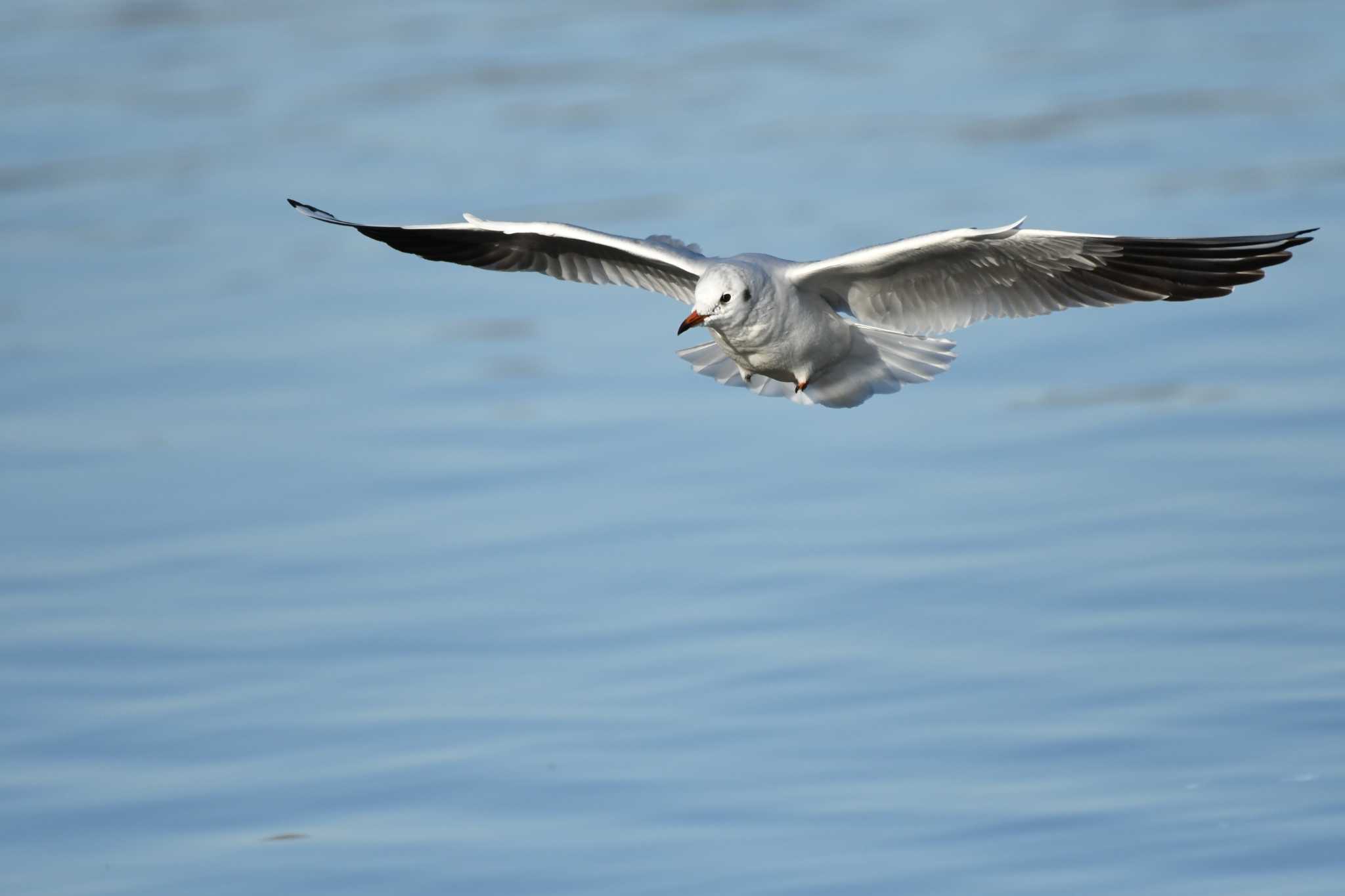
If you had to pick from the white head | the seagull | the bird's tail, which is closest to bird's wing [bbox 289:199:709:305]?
the seagull

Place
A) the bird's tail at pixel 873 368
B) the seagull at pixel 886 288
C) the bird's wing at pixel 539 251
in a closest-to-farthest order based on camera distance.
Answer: the seagull at pixel 886 288 → the bird's tail at pixel 873 368 → the bird's wing at pixel 539 251

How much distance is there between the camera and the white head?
9.25m

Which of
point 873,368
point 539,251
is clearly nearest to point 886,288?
point 873,368

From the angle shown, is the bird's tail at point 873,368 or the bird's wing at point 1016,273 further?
the bird's tail at point 873,368

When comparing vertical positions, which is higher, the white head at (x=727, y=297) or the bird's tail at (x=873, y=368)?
the white head at (x=727, y=297)

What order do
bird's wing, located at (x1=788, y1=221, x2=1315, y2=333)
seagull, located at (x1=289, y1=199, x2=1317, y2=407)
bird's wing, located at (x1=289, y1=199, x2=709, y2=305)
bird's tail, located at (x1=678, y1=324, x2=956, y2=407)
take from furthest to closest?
bird's wing, located at (x1=289, y1=199, x2=709, y2=305)
bird's tail, located at (x1=678, y1=324, x2=956, y2=407)
seagull, located at (x1=289, y1=199, x2=1317, y2=407)
bird's wing, located at (x1=788, y1=221, x2=1315, y2=333)

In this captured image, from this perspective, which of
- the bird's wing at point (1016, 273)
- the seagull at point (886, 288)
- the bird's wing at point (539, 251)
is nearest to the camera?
the bird's wing at point (1016, 273)

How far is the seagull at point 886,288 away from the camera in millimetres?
9195

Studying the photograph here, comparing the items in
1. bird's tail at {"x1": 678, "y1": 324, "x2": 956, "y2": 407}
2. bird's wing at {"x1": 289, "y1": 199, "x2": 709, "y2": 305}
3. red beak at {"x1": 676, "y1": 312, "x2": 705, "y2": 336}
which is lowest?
bird's tail at {"x1": 678, "y1": 324, "x2": 956, "y2": 407}

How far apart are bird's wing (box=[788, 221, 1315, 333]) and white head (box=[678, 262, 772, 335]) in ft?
0.74

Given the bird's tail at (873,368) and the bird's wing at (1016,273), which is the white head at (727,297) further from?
the bird's tail at (873,368)

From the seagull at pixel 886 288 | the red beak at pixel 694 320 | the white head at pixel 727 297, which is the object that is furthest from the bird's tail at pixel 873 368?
the red beak at pixel 694 320

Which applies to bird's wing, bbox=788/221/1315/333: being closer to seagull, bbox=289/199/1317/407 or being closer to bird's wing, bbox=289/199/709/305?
seagull, bbox=289/199/1317/407

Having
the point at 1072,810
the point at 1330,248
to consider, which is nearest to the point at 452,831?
the point at 1072,810
